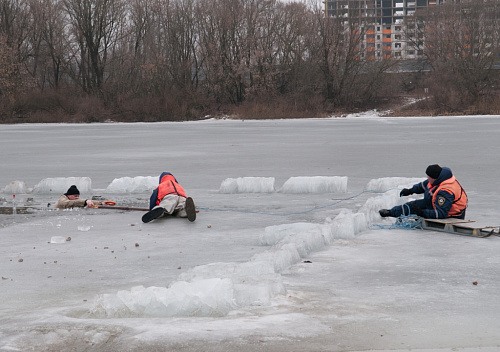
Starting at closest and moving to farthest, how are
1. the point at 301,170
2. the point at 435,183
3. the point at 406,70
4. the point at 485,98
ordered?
the point at 435,183 < the point at 301,170 < the point at 485,98 < the point at 406,70

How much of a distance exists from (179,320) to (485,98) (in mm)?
44914

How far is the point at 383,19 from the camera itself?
125 metres

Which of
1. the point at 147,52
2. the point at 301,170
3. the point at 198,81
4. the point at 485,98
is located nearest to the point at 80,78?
the point at 147,52

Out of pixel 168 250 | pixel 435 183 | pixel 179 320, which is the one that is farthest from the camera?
pixel 435 183

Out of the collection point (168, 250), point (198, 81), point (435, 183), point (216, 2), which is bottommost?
point (168, 250)

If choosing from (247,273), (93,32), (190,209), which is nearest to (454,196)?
Result: (190,209)

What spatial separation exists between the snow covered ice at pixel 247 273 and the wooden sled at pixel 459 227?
15 cm

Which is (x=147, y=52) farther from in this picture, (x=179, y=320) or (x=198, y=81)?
(x=179, y=320)

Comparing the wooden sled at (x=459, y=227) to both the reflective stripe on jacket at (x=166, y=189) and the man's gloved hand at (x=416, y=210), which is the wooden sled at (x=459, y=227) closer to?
the man's gloved hand at (x=416, y=210)

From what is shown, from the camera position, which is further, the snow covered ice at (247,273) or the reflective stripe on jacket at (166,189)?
the reflective stripe on jacket at (166,189)

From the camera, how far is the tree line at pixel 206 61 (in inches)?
1873

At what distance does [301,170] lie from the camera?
14.4 m

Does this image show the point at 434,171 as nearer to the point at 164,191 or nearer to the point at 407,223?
the point at 407,223

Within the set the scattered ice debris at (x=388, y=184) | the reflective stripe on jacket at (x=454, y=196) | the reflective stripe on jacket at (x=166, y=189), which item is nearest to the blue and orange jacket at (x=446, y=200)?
the reflective stripe on jacket at (x=454, y=196)
